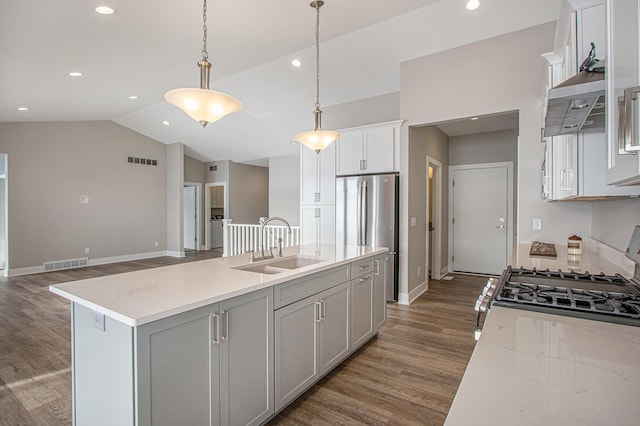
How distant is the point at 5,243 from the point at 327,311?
23.5ft

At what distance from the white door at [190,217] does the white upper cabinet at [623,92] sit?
10.2 meters

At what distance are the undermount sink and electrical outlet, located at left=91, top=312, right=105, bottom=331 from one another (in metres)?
0.91

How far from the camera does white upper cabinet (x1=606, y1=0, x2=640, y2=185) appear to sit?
0.63 meters

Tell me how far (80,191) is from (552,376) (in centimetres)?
853

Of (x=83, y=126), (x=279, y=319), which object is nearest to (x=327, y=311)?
(x=279, y=319)

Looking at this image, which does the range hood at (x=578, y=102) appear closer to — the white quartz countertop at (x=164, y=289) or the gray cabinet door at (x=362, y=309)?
the white quartz countertop at (x=164, y=289)

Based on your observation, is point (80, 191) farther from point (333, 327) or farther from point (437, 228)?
point (437, 228)

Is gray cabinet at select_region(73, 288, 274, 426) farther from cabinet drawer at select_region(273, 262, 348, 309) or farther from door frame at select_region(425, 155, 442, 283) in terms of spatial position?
door frame at select_region(425, 155, 442, 283)

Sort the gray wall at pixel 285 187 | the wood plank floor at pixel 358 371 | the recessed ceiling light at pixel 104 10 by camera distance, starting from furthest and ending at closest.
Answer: the gray wall at pixel 285 187
the recessed ceiling light at pixel 104 10
the wood plank floor at pixel 358 371

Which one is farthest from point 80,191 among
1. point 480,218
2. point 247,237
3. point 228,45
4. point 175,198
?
point 480,218

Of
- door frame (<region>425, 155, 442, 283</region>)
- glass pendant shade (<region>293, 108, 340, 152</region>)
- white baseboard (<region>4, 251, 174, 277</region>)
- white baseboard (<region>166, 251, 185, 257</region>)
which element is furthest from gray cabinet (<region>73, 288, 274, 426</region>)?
white baseboard (<region>166, 251, 185, 257</region>)

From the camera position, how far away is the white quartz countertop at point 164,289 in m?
1.35

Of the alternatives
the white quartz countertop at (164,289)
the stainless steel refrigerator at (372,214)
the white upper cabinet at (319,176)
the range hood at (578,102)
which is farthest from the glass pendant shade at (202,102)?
the white upper cabinet at (319,176)

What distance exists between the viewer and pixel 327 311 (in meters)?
2.37
